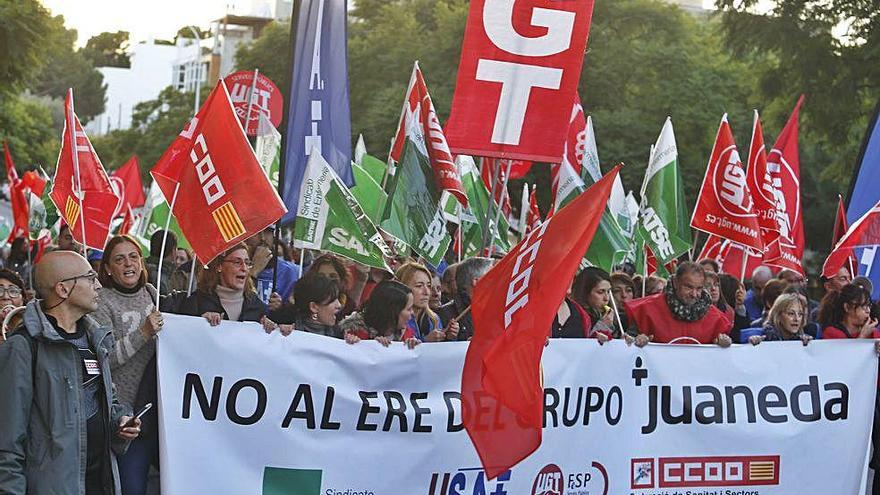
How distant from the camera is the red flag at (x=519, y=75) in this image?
8.83 meters

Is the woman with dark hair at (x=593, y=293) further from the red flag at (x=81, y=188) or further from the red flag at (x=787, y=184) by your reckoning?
the red flag at (x=787, y=184)

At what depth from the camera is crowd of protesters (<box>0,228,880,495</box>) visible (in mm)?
5473

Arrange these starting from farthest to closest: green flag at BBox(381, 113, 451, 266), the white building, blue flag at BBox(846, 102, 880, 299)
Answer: the white building → blue flag at BBox(846, 102, 880, 299) → green flag at BBox(381, 113, 451, 266)

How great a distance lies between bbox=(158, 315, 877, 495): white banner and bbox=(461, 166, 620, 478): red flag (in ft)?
0.38

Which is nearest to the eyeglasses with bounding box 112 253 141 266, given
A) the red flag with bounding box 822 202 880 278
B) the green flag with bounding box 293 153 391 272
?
the green flag with bounding box 293 153 391 272

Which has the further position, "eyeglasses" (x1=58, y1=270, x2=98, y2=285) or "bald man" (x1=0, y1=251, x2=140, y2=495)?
"eyeglasses" (x1=58, y1=270, x2=98, y2=285)

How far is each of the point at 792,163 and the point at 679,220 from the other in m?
1.69

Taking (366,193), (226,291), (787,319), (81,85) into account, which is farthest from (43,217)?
(81,85)

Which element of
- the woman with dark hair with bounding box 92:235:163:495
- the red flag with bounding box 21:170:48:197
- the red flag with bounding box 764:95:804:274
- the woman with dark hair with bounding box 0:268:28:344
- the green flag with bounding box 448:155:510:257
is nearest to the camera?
the woman with dark hair with bounding box 92:235:163:495

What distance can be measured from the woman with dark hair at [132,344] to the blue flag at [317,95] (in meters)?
2.63

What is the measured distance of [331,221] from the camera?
9703mm

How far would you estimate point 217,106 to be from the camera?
7.42 m

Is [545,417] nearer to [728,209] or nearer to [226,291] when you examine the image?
[226,291]

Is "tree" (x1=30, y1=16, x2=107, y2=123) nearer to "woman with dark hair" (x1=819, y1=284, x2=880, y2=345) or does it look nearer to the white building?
the white building
